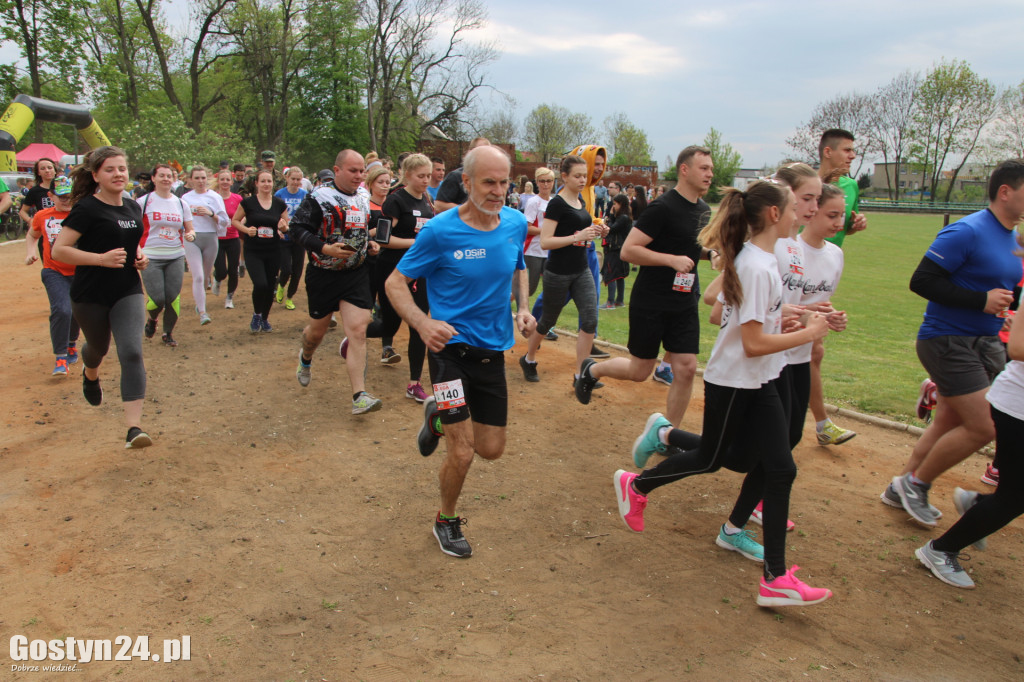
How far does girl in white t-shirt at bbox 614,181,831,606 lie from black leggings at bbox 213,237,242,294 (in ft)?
29.9

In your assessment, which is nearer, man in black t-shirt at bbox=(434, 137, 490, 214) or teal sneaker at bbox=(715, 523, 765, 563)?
teal sneaker at bbox=(715, 523, 765, 563)

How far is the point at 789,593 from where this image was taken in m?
3.29

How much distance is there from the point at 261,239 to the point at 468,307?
6.18 meters

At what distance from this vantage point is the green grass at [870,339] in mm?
6957

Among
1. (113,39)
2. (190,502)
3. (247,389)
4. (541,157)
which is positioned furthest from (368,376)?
(541,157)

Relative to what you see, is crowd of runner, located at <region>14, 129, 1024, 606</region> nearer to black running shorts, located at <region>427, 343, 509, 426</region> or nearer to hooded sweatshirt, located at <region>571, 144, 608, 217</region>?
black running shorts, located at <region>427, 343, 509, 426</region>

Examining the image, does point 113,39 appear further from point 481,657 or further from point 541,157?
point 481,657

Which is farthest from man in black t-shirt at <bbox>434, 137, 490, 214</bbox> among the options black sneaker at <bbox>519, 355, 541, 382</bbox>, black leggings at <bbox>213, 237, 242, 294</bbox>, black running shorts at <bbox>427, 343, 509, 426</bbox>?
black leggings at <bbox>213, 237, 242, 294</bbox>

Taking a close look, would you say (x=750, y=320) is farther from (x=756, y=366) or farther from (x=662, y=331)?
(x=662, y=331)

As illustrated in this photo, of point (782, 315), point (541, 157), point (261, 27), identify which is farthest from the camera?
point (541, 157)

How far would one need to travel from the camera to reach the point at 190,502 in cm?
446

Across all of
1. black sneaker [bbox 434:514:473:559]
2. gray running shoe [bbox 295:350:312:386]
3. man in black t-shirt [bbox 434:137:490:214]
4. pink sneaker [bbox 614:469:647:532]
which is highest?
man in black t-shirt [bbox 434:137:490:214]

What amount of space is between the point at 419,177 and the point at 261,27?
40.1 meters

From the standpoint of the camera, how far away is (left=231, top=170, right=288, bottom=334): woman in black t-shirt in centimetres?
897
